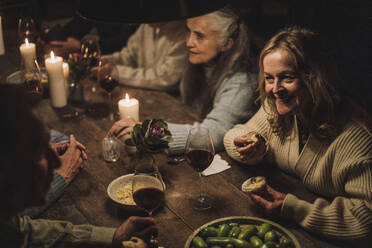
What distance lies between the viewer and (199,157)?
163 cm

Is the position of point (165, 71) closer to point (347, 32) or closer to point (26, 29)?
point (26, 29)

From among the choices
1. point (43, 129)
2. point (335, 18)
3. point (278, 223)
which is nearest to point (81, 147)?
point (43, 129)

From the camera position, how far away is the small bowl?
163 cm

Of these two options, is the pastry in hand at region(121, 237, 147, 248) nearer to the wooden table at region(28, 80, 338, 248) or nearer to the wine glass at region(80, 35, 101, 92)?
the wooden table at region(28, 80, 338, 248)

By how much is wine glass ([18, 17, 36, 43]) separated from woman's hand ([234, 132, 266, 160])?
1753 millimetres

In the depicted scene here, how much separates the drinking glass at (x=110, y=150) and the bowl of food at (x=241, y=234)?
0.67 metres

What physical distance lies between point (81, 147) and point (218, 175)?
0.63 metres

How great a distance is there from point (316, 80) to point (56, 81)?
1.43 m

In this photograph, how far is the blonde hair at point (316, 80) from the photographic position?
175 centimetres

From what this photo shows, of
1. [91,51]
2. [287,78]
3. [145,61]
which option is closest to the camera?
[287,78]

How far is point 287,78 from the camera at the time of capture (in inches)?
72.3

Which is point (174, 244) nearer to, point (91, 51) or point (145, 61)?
point (91, 51)

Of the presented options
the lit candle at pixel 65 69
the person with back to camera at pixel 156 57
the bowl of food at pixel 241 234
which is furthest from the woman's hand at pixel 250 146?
the lit candle at pixel 65 69

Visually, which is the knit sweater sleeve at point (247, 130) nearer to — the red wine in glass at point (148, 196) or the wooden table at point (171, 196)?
the wooden table at point (171, 196)
